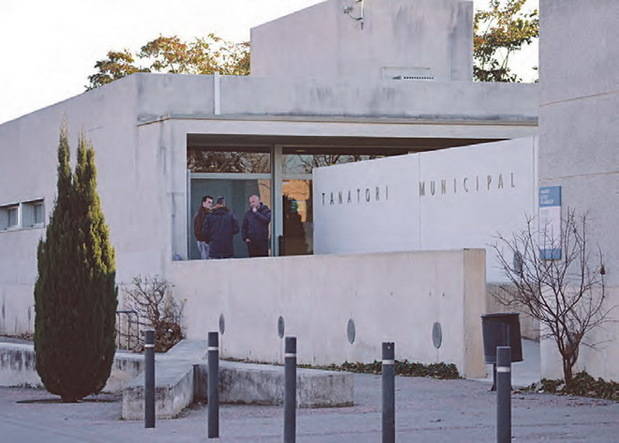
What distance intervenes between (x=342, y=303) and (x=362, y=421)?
343 inches

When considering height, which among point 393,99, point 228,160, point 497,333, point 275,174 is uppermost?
point 393,99

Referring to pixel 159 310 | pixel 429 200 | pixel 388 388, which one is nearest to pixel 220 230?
pixel 159 310

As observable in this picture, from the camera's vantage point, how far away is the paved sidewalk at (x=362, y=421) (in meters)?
12.3

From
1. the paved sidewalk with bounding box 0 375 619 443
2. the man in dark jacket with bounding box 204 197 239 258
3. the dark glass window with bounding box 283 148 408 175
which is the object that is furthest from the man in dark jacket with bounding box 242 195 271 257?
the paved sidewalk with bounding box 0 375 619 443

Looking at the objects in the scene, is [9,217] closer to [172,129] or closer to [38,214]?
[38,214]

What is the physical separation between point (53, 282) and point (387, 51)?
17.3 m

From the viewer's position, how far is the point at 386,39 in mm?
32906

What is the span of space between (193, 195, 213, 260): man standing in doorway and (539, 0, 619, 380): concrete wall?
44.0 feet

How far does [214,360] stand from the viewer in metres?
12.3

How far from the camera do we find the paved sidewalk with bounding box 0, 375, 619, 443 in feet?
40.4

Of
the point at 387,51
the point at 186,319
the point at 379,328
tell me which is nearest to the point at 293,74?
the point at 387,51

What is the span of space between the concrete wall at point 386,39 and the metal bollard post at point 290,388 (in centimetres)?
2207

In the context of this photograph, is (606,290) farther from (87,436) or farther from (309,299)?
(309,299)

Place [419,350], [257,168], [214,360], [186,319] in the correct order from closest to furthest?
[214,360] < [419,350] < [186,319] < [257,168]
